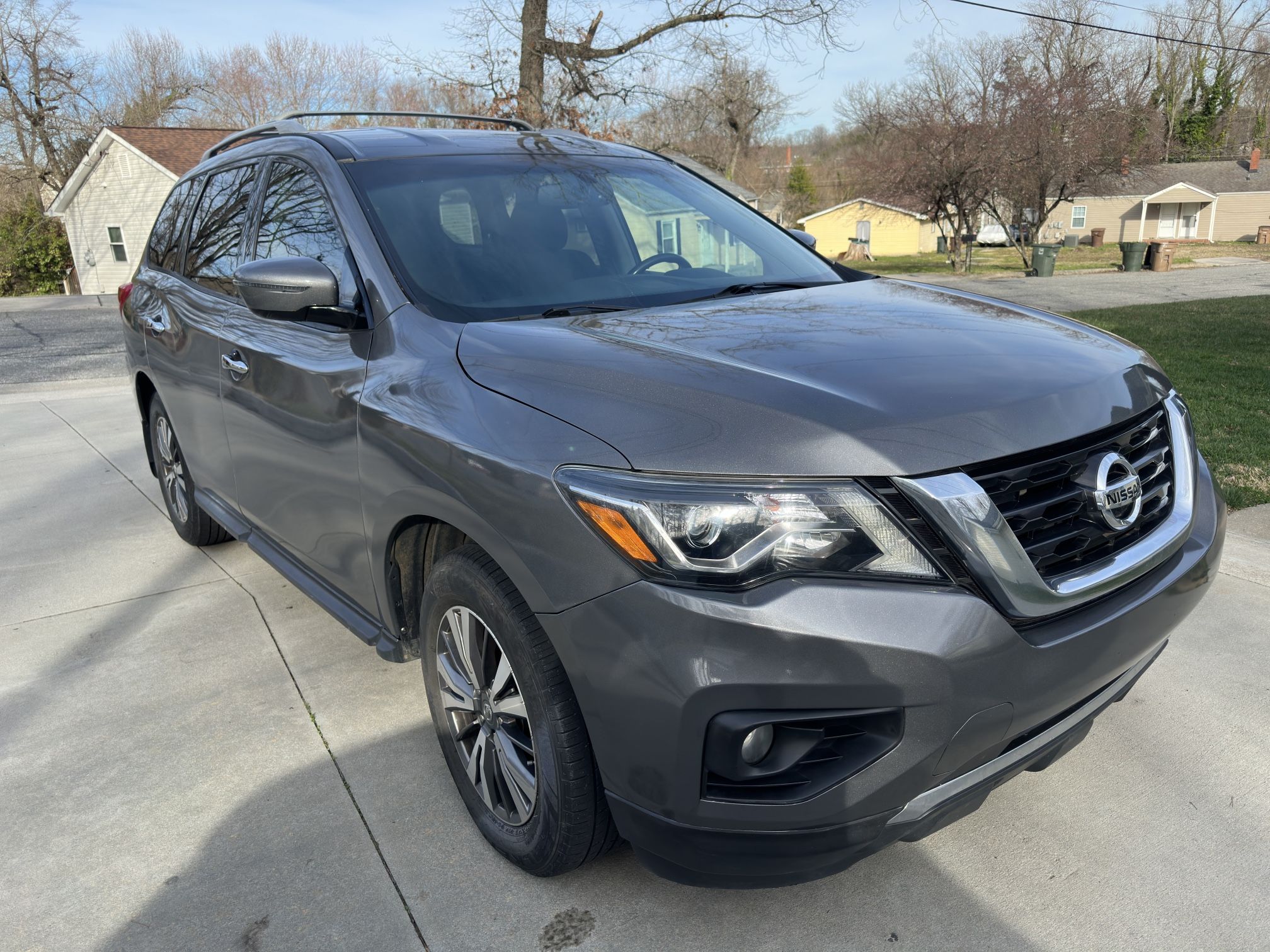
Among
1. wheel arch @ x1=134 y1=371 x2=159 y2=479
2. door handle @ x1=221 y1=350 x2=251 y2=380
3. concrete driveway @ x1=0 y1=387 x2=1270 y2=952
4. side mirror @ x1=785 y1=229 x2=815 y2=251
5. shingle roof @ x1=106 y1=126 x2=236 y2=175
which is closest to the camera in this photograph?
concrete driveway @ x1=0 y1=387 x2=1270 y2=952

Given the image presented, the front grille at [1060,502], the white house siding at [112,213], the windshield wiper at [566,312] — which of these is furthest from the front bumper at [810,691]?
the white house siding at [112,213]

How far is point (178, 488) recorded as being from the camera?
16.1ft

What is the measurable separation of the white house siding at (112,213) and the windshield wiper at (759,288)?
32744 millimetres

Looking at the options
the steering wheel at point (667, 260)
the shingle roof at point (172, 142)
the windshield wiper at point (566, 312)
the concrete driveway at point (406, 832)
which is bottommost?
the concrete driveway at point (406, 832)

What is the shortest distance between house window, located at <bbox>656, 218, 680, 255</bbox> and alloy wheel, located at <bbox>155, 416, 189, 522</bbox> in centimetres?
271

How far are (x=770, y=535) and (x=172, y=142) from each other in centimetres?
3691

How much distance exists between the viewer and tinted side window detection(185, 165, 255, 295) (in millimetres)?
3744

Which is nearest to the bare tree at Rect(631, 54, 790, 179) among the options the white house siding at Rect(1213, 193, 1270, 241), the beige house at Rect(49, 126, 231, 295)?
the beige house at Rect(49, 126, 231, 295)

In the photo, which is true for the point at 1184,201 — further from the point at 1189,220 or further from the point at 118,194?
the point at 118,194

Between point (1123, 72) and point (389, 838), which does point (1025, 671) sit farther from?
point (1123, 72)

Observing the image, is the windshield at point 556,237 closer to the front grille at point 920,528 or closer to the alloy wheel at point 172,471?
the front grille at point 920,528

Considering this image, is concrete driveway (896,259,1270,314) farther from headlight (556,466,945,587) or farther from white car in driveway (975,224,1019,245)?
white car in driveway (975,224,1019,245)

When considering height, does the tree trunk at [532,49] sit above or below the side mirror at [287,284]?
above

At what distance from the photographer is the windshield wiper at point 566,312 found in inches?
104
